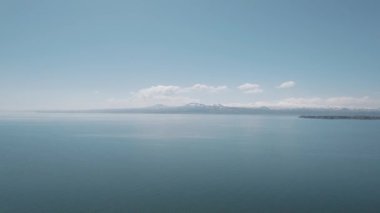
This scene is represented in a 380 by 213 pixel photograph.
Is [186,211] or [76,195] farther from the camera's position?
[76,195]

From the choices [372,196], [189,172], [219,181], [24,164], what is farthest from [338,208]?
[24,164]

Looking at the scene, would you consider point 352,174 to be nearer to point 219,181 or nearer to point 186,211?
point 219,181

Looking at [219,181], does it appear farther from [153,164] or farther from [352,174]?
[352,174]

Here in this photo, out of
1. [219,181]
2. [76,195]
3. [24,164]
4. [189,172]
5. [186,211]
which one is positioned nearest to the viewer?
[186,211]

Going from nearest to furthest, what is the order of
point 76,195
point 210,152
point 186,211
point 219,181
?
point 186,211, point 76,195, point 219,181, point 210,152

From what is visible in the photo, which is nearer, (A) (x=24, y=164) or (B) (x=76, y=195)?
(B) (x=76, y=195)

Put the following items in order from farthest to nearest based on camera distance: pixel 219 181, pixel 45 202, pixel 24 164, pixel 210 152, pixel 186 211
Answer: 1. pixel 210 152
2. pixel 24 164
3. pixel 219 181
4. pixel 45 202
5. pixel 186 211

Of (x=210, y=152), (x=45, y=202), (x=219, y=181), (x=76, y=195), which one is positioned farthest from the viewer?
(x=210, y=152)

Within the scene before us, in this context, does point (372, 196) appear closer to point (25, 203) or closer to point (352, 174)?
point (352, 174)

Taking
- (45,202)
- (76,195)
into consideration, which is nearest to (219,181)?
(76,195)
